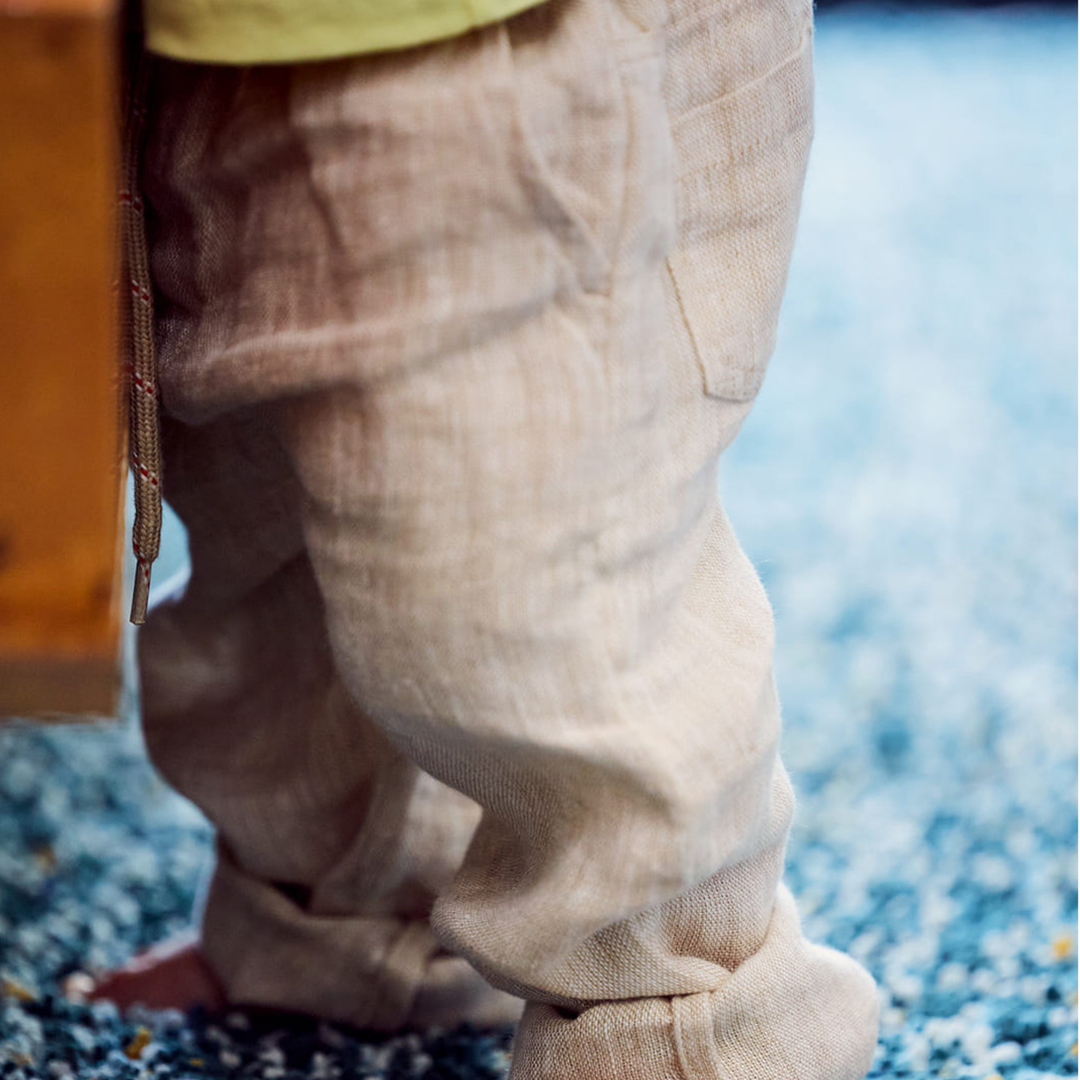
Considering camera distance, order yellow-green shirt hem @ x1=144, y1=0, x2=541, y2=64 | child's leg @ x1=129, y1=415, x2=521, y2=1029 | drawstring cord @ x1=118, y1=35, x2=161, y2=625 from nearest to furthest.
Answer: yellow-green shirt hem @ x1=144, y1=0, x2=541, y2=64
drawstring cord @ x1=118, y1=35, x2=161, y2=625
child's leg @ x1=129, y1=415, x2=521, y2=1029

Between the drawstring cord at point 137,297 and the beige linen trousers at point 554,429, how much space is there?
11 millimetres

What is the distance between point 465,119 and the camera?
545 mm

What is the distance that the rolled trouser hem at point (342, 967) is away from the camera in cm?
94

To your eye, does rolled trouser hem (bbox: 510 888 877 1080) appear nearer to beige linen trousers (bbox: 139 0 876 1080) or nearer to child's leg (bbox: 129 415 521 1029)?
beige linen trousers (bbox: 139 0 876 1080)

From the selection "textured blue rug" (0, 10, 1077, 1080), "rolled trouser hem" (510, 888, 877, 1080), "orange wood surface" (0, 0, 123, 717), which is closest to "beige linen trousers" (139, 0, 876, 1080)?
"rolled trouser hem" (510, 888, 877, 1080)

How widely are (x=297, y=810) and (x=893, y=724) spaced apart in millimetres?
702

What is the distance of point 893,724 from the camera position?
4.64 ft

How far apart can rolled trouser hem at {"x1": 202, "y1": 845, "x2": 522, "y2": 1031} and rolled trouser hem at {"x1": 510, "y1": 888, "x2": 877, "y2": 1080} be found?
217 mm

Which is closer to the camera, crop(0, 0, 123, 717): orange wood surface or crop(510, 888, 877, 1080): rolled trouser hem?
crop(0, 0, 123, 717): orange wood surface

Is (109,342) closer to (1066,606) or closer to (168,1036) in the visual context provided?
(168,1036)

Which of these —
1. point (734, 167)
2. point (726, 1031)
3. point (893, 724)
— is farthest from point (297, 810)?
point (893, 724)

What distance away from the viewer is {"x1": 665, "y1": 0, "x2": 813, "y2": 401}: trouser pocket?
0.65 meters

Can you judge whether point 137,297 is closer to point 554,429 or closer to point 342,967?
point 554,429

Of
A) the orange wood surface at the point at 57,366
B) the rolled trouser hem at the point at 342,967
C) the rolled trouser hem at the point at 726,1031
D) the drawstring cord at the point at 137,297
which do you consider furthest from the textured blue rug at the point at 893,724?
the orange wood surface at the point at 57,366
